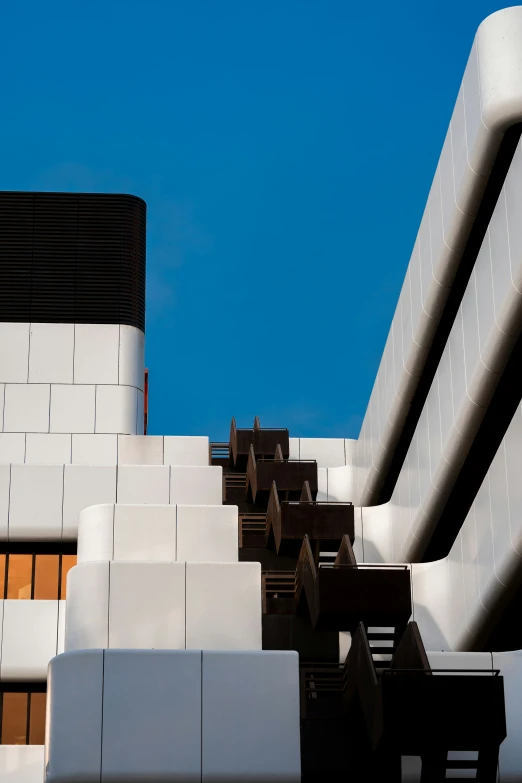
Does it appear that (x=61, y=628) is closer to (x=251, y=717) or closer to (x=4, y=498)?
(x=4, y=498)

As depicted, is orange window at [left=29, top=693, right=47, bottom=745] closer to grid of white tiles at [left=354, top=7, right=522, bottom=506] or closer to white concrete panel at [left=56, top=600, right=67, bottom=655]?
white concrete panel at [left=56, top=600, right=67, bottom=655]

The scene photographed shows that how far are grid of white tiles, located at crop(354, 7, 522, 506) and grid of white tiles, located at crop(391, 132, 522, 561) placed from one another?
96cm

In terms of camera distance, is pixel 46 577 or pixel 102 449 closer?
pixel 46 577

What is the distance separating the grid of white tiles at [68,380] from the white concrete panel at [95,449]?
0.29 meters

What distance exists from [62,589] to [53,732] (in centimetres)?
1025

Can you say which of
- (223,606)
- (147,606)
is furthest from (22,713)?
(223,606)

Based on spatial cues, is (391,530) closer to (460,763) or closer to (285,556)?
(285,556)

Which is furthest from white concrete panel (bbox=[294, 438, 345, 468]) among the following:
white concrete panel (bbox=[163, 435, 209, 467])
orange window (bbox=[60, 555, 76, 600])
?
orange window (bbox=[60, 555, 76, 600])

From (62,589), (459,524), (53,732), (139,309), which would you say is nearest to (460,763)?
(53,732)

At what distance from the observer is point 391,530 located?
2922 centimetres

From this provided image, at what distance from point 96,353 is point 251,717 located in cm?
1797

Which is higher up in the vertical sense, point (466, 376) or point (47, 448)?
point (47, 448)

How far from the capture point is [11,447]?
116 feet

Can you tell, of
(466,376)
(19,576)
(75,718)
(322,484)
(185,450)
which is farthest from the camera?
(185,450)
